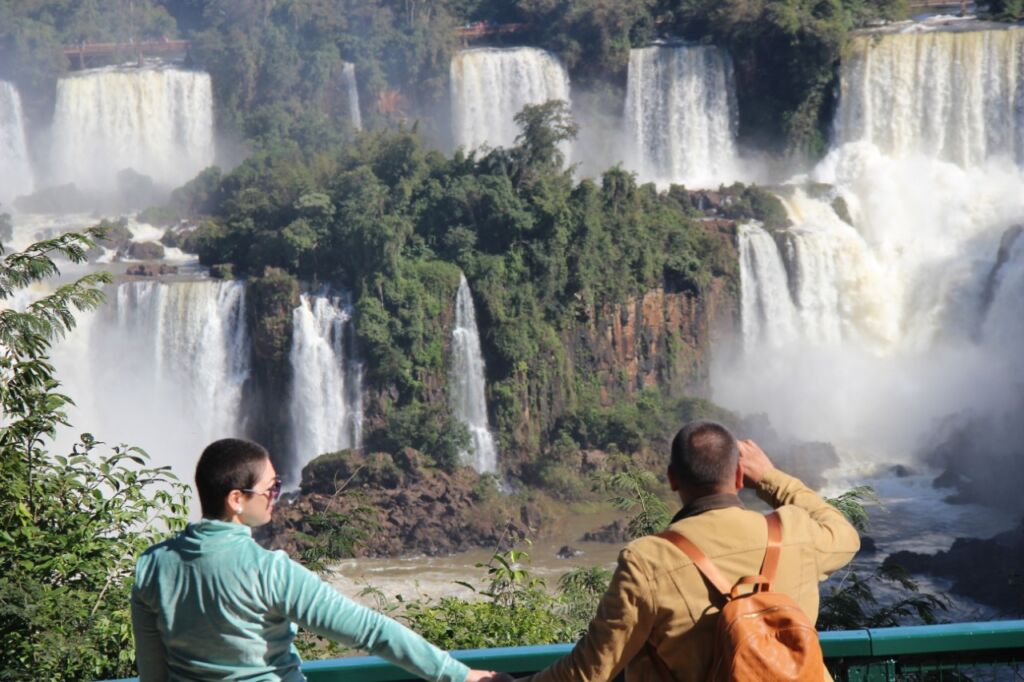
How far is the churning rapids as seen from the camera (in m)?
25.4

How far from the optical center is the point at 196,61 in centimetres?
3753

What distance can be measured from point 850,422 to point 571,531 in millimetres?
8234

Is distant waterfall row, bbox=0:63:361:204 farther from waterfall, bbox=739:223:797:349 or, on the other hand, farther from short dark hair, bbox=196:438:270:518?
short dark hair, bbox=196:438:270:518

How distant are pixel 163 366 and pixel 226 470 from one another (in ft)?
76.8

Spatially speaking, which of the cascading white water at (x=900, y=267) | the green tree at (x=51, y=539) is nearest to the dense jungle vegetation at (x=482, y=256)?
the cascading white water at (x=900, y=267)

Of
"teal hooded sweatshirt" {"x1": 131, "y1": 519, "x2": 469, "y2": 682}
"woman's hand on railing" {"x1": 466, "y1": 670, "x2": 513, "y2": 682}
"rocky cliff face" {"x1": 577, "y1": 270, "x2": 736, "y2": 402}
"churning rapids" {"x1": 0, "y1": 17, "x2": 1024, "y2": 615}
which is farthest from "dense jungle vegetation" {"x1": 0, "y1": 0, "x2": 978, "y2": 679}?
"woman's hand on railing" {"x1": 466, "y1": 670, "x2": 513, "y2": 682}

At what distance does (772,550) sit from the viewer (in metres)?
3.00

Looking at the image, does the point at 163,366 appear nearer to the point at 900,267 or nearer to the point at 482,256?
the point at 482,256

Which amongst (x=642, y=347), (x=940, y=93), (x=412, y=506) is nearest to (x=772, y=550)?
(x=412, y=506)

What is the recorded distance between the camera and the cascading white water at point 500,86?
1351 inches

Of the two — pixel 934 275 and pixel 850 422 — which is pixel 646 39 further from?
pixel 850 422

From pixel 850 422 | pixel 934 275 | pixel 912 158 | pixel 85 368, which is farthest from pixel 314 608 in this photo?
pixel 912 158

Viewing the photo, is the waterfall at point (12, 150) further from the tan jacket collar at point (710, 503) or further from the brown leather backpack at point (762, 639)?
the brown leather backpack at point (762, 639)

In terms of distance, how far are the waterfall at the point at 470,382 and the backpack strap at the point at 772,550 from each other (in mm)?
22365
